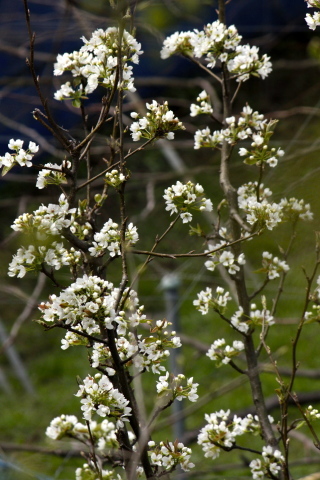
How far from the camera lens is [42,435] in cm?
323

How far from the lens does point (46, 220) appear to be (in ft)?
3.03

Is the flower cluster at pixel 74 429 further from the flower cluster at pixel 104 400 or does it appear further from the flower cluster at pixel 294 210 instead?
the flower cluster at pixel 294 210

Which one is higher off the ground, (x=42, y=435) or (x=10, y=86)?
(x=10, y=86)

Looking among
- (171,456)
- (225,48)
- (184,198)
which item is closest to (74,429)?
(171,456)

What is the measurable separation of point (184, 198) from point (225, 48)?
0.39 meters

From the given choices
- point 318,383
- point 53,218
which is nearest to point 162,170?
Answer: point 318,383

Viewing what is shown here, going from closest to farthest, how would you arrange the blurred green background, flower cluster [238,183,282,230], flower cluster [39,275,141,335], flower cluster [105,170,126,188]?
flower cluster [39,275,141,335] < flower cluster [105,170,126,188] < flower cluster [238,183,282,230] < the blurred green background

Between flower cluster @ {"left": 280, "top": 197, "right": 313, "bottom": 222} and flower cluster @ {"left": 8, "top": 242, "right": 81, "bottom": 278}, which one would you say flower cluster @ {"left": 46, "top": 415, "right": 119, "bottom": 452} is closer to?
flower cluster @ {"left": 8, "top": 242, "right": 81, "bottom": 278}

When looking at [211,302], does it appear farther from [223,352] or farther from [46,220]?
[46,220]

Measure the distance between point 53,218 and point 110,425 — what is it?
308 mm

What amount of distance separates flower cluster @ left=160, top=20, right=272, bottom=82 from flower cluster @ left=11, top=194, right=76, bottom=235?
1.60 feet

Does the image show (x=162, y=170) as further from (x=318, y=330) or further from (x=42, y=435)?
(x=42, y=435)

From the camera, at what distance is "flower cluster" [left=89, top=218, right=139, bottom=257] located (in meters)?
1.00

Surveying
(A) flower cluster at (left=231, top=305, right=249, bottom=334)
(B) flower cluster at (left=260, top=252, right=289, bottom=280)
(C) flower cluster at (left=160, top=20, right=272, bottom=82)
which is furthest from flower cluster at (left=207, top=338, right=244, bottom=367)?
(C) flower cluster at (left=160, top=20, right=272, bottom=82)
